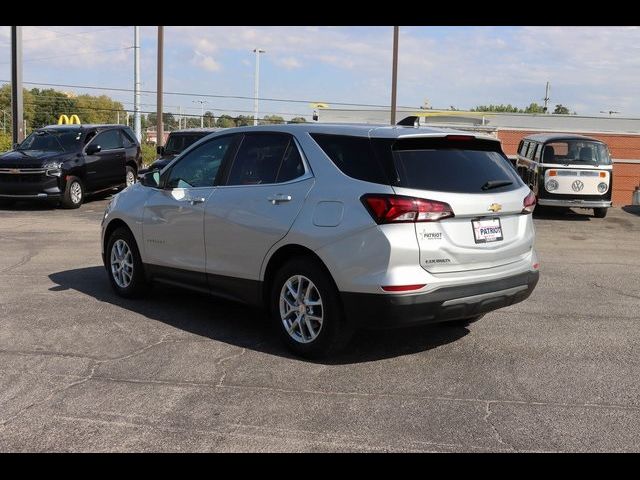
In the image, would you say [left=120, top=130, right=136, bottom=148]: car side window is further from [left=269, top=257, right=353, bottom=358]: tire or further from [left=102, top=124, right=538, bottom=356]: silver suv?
[left=269, top=257, right=353, bottom=358]: tire

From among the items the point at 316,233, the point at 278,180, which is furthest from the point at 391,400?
the point at 278,180

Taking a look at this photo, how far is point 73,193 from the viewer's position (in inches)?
611

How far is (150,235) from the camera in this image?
6.55 m

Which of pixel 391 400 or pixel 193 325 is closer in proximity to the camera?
pixel 391 400

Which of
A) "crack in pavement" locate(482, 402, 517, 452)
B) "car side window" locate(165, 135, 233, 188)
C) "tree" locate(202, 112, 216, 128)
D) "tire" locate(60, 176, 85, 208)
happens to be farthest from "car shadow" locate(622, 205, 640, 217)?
"tree" locate(202, 112, 216, 128)

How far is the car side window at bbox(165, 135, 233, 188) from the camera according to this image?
19.7 ft

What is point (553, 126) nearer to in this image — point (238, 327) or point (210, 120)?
point (238, 327)

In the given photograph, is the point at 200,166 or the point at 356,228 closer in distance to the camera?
the point at 356,228

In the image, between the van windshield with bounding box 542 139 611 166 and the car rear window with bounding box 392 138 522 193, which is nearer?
the car rear window with bounding box 392 138 522 193

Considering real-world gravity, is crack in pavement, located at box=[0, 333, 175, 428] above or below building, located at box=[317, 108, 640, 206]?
below

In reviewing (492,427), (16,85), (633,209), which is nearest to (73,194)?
(16,85)

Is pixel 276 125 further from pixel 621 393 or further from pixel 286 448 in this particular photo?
pixel 621 393

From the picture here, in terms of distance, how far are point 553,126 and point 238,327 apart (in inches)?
1095

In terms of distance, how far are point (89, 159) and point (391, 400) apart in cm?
1349
